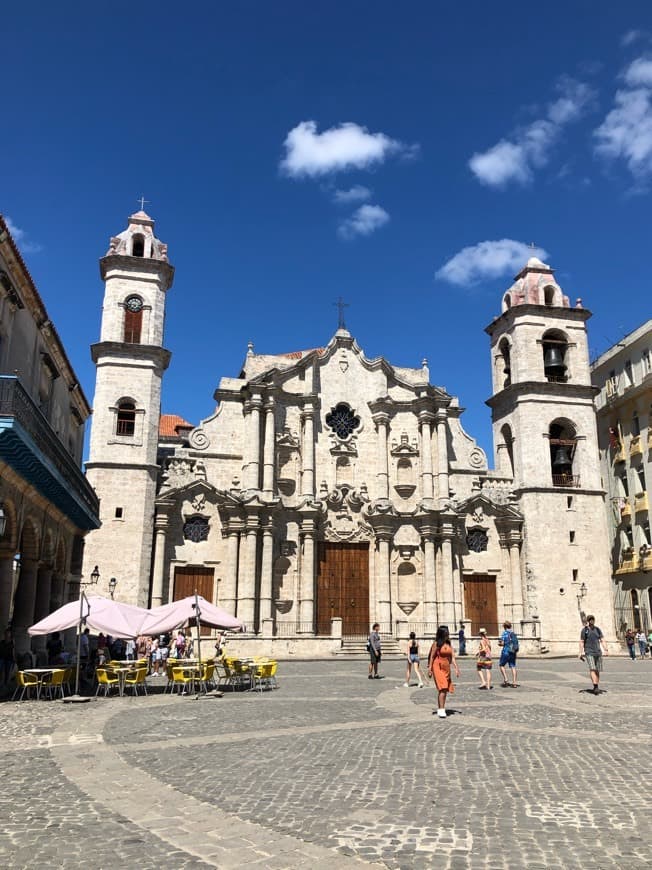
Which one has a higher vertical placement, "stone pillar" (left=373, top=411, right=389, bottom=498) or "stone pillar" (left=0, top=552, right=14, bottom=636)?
"stone pillar" (left=373, top=411, right=389, bottom=498)

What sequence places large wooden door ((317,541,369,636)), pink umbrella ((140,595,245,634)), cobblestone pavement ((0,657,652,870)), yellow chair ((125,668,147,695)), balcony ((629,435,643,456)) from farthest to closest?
balcony ((629,435,643,456)) < large wooden door ((317,541,369,636)) < pink umbrella ((140,595,245,634)) < yellow chair ((125,668,147,695)) < cobblestone pavement ((0,657,652,870))

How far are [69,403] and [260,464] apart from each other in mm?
9890

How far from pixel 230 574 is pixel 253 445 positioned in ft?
20.4

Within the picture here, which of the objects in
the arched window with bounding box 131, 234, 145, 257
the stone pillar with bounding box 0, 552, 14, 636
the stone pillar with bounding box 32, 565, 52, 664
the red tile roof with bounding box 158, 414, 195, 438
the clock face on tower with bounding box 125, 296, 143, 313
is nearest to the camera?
the stone pillar with bounding box 0, 552, 14, 636

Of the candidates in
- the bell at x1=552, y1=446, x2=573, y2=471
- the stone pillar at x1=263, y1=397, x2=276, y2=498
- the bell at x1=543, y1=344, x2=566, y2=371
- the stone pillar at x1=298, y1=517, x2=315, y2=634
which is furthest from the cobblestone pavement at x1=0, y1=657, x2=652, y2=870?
the bell at x1=543, y1=344, x2=566, y2=371

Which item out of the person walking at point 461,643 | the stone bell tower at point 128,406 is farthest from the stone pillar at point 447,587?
the stone bell tower at point 128,406

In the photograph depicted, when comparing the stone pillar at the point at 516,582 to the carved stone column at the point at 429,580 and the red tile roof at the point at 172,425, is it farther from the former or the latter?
the red tile roof at the point at 172,425

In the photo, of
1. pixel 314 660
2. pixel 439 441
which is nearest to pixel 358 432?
pixel 439 441

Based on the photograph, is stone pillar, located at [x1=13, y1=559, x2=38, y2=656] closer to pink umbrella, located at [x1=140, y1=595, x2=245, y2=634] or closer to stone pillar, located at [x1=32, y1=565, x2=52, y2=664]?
stone pillar, located at [x1=32, y1=565, x2=52, y2=664]

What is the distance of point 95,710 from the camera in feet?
47.1

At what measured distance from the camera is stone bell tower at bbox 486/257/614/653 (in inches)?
1410

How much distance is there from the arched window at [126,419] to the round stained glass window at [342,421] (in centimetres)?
985

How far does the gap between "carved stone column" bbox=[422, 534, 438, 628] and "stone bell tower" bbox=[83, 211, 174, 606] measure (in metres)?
13.1

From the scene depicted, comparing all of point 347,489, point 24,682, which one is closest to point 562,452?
point 347,489
